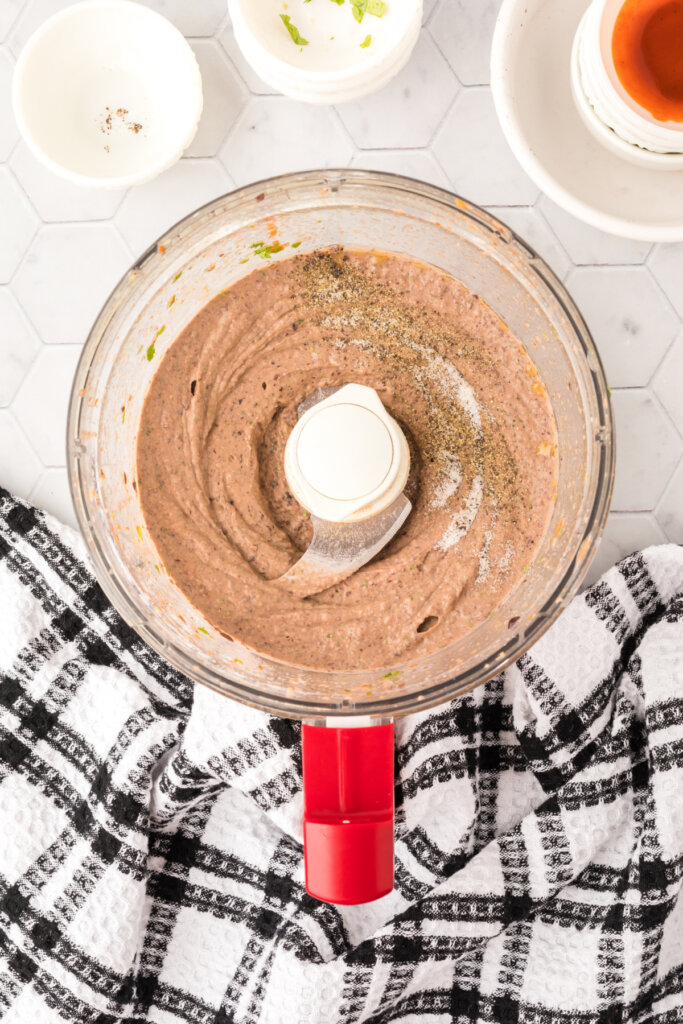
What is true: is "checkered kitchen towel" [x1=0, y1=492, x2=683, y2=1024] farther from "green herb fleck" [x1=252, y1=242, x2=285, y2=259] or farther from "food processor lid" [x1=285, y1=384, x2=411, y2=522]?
"green herb fleck" [x1=252, y1=242, x2=285, y2=259]

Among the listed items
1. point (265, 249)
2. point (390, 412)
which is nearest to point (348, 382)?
point (390, 412)

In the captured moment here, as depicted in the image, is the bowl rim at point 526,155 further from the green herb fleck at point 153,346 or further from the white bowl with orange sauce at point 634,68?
the green herb fleck at point 153,346

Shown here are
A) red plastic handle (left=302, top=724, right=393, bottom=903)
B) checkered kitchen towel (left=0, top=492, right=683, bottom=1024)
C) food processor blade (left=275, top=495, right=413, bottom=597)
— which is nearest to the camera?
red plastic handle (left=302, top=724, right=393, bottom=903)

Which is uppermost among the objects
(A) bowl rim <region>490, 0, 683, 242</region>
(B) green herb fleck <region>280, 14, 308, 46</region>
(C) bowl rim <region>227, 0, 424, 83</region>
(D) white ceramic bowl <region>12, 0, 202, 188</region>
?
(A) bowl rim <region>490, 0, 683, 242</region>


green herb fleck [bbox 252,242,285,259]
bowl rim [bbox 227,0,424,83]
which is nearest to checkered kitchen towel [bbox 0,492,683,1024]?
green herb fleck [bbox 252,242,285,259]

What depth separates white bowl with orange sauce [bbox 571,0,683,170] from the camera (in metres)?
0.84

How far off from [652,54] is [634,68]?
20 mm

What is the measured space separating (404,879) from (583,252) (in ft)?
2.21

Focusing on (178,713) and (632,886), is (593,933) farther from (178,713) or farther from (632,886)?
(178,713)

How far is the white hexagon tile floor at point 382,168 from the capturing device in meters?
0.96

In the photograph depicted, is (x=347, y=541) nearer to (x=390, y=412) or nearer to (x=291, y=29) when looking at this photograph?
(x=390, y=412)

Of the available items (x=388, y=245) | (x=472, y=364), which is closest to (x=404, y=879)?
(x=472, y=364)

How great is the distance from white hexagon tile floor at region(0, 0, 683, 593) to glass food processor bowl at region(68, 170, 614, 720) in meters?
0.13

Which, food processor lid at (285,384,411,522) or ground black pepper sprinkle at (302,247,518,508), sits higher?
ground black pepper sprinkle at (302,247,518,508)
